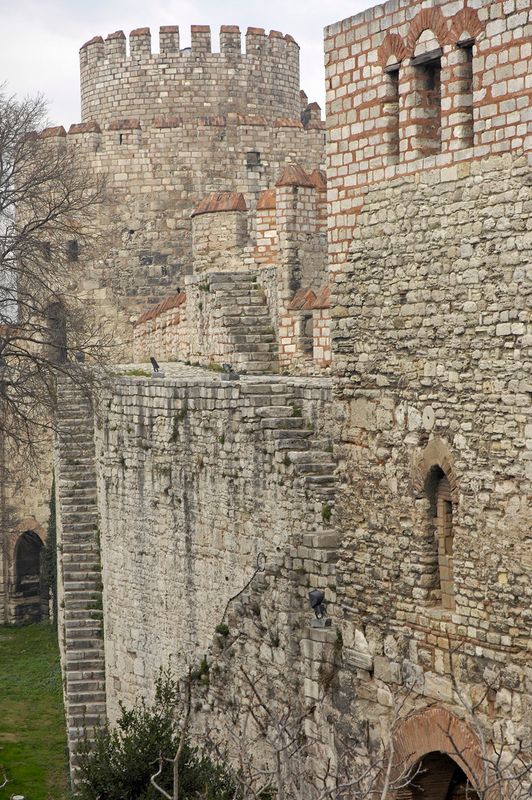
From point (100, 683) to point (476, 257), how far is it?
10234mm

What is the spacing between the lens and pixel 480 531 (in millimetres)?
9789

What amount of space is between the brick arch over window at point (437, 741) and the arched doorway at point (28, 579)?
22.0m

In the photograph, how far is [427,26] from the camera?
10203 mm

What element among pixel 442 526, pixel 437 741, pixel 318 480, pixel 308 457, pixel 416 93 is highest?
pixel 416 93

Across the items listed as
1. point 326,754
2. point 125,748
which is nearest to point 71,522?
point 125,748

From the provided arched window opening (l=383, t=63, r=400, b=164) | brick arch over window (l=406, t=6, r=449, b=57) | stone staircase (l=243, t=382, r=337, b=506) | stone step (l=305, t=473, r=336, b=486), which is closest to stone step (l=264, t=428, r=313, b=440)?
stone staircase (l=243, t=382, r=337, b=506)

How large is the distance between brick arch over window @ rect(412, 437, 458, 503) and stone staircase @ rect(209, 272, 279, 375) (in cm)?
807

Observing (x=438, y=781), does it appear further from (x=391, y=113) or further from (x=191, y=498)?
(x=191, y=498)

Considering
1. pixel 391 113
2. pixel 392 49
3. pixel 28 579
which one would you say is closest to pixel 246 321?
pixel 391 113

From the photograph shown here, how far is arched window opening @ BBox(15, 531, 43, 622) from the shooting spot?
32031mm

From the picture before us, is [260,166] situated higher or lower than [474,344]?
higher

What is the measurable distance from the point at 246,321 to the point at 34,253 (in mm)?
5186

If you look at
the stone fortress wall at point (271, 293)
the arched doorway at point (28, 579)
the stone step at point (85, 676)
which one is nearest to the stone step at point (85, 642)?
the stone step at point (85, 676)

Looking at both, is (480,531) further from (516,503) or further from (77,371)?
(77,371)
